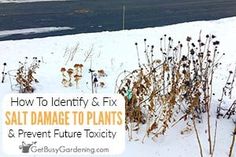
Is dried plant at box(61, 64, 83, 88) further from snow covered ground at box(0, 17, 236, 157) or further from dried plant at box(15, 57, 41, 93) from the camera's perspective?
dried plant at box(15, 57, 41, 93)

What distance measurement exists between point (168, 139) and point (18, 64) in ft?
8.76

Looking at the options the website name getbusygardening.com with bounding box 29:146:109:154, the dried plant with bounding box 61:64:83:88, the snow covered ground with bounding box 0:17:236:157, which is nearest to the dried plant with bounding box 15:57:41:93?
the snow covered ground with bounding box 0:17:236:157

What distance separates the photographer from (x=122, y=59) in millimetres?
6480

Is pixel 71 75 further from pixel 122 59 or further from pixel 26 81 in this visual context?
pixel 122 59

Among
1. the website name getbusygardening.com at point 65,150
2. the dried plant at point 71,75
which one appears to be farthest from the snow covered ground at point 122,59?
the website name getbusygardening.com at point 65,150

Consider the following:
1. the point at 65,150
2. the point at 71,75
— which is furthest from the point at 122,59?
the point at 65,150

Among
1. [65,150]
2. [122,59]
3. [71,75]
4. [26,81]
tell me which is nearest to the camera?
[65,150]

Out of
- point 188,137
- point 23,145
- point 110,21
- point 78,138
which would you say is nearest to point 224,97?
point 188,137

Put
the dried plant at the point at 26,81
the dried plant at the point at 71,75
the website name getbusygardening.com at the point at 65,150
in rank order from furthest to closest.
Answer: the dried plant at the point at 71,75
the dried plant at the point at 26,81
the website name getbusygardening.com at the point at 65,150

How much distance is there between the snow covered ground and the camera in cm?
403

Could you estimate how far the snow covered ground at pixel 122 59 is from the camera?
13.2ft

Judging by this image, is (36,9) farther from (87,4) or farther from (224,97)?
(224,97)

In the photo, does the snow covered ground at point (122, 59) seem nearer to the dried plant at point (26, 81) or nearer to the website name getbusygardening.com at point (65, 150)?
the dried plant at point (26, 81)

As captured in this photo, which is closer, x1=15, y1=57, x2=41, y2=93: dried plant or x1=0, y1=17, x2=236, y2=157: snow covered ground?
x1=0, y1=17, x2=236, y2=157: snow covered ground
